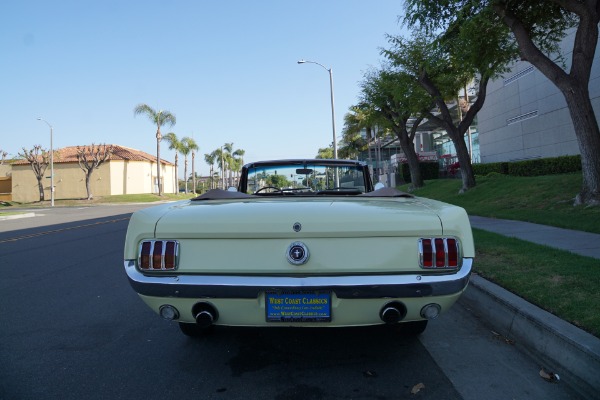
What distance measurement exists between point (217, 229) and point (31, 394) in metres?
1.71

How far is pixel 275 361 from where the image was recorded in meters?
3.35

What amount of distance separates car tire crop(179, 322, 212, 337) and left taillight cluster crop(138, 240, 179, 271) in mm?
1065

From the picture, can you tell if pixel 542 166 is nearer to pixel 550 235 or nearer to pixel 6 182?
pixel 550 235

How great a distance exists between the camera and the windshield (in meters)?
4.78

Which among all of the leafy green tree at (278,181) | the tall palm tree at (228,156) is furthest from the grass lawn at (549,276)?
the tall palm tree at (228,156)

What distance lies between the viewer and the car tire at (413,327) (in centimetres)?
365

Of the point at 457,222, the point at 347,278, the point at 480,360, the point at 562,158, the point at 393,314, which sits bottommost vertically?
the point at 480,360

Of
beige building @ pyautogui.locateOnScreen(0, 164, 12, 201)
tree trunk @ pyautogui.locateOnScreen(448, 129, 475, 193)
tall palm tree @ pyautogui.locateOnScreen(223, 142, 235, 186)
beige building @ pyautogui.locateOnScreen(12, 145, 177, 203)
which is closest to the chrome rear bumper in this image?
tree trunk @ pyautogui.locateOnScreen(448, 129, 475, 193)

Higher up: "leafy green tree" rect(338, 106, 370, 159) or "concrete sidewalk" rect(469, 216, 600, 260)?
"leafy green tree" rect(338, 106, 370, 159)

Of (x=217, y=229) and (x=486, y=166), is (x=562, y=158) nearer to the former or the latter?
(x=486, y=166)

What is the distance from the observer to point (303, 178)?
4.84 metres

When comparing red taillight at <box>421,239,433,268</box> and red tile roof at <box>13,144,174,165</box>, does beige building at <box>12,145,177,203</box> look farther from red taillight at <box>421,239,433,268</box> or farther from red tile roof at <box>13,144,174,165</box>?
red taillight at <box>421,239,433,268</box>

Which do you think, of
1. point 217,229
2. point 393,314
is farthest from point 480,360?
point 217,229

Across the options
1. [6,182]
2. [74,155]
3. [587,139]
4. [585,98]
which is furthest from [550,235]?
[6,182]
